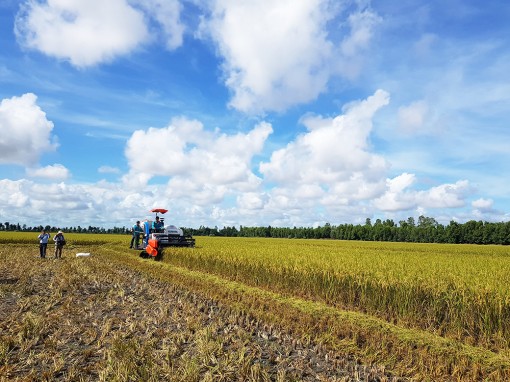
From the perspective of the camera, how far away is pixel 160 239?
2417 cm

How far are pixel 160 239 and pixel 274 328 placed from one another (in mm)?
16897

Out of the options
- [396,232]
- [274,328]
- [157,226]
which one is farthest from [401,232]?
[274,328]

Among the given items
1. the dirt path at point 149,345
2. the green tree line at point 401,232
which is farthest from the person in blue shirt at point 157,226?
the green tree line at point 401,232

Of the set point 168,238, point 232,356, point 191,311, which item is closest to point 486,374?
point 232,356

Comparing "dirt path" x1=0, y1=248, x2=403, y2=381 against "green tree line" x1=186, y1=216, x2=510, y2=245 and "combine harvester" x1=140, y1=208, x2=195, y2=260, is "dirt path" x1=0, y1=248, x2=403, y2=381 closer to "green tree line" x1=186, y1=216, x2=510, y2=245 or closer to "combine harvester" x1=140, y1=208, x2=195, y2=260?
"combine harvester" x1=140, y1=208, x2=195, y2=260

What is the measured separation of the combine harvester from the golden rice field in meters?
10.0

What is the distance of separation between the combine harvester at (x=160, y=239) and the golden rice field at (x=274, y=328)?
1002 centimetres

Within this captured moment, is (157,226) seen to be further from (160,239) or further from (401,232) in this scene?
(401,232)

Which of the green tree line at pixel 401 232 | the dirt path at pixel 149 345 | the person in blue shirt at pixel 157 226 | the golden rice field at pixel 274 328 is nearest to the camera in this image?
the dirt path at pixel 149 345

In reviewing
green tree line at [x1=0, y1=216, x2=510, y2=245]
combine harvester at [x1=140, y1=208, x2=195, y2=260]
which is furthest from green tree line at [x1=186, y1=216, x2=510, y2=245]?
combine harvester at [x1=140, y1=208, x2=195, y2=260]

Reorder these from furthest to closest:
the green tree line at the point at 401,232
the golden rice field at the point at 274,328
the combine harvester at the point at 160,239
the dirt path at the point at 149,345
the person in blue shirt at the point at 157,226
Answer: the green tree line at the point at 401,232
the person in blue shirt at the point at 157,226
the combine harvester at the point at 160,239
the golden rice field at the point at 274,328
the dirt path at the point at 149,345

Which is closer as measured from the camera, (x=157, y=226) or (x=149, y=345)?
(x=149, y=345)

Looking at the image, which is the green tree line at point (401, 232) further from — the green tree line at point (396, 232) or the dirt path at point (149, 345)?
the dirt path at point (149, 345)

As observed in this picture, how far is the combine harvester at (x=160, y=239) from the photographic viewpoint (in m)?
24.2
